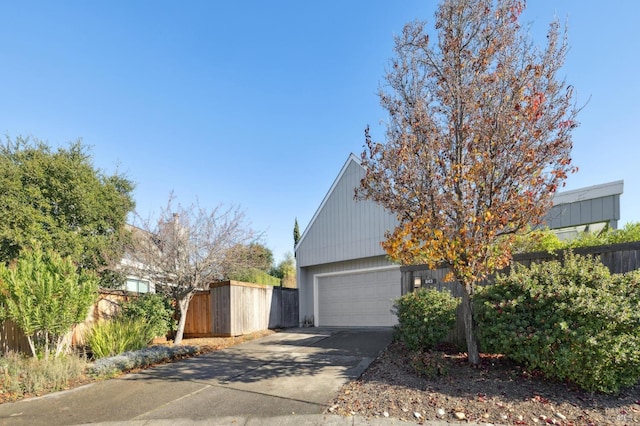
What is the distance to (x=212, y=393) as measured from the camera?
480 centimetres

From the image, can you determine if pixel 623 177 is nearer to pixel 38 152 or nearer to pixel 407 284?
pixel 407 284

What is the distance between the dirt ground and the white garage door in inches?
273

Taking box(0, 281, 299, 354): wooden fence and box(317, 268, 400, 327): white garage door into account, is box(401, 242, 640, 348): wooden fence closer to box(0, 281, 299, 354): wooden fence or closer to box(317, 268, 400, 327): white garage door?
box(317, 268, 400, 327): white garage door

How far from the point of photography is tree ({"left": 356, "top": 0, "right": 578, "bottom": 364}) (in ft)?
15.5

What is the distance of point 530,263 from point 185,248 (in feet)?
A: 27.1

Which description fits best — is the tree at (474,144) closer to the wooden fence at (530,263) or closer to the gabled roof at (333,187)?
the wooden fence at (530,263)

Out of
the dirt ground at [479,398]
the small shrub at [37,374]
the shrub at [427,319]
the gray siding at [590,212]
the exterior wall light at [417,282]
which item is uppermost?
the gray siding at [590,212]

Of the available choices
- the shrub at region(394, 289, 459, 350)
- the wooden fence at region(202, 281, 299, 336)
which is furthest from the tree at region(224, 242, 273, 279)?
the shrub at region(394, 289, 459, 350)

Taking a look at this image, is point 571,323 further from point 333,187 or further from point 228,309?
point 333,187

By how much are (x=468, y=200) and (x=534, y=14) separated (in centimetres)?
336

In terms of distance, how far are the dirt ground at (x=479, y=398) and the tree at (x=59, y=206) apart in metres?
8.28

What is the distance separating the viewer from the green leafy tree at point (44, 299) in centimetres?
624

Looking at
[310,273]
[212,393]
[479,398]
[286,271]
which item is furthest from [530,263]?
[286,271]

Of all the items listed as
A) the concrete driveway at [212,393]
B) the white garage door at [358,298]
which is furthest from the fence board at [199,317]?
the white garage door at [358,298]
